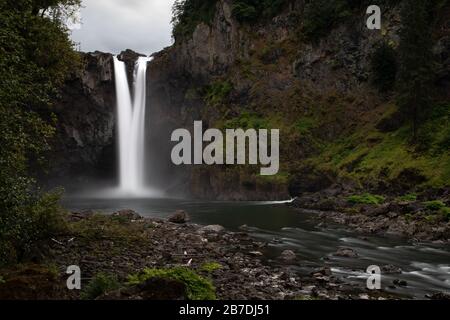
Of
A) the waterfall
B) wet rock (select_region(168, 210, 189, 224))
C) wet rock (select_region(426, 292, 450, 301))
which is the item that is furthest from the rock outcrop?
wet rock (select_region(426, 292, 450, 301))

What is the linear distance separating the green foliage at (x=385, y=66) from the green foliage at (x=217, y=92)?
2484cm

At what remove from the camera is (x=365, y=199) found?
42.9 meters

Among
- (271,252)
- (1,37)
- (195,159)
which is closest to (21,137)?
(1,37)

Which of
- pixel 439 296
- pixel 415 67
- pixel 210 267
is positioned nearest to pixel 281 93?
pixel 415 67

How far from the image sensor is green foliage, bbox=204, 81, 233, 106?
76312 mm

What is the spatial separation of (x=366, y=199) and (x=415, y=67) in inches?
678

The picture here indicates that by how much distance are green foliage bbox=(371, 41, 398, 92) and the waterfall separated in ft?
140

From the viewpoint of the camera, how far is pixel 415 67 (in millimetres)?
49250

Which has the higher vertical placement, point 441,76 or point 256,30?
point 256,30

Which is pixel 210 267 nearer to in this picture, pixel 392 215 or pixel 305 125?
pixel 392 215

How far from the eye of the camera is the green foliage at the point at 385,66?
60.6 m

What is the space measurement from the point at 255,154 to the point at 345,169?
16.1 meters

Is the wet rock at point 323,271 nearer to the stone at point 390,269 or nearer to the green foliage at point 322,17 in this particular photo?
the stone at point 390,269
